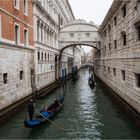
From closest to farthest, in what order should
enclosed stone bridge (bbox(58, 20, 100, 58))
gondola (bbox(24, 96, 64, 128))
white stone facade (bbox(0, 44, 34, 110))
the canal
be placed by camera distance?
the canal, gondola (bbox(24, 96, 64, 128)), white stone facade (bbox(0, 44, 34, 110)), enclosed stone bridge (bbox(58, 20, 100, 58))

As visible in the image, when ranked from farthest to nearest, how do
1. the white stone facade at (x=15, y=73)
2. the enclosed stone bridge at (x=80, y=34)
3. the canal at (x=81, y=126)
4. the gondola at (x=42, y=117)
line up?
the enclosed stone bridge at (x=80, y=34) < the white stone facade at (x=15, y=73) < the gondola at (x=42, y=117) < the canal at (x=81, y=126)

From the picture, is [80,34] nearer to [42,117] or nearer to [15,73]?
[15,73]

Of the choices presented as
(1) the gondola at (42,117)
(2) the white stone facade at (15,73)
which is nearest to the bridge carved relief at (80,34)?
(2) the white stone facade at (15,73)

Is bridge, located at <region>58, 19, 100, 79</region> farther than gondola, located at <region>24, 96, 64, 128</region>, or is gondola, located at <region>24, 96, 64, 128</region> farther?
bridge, located at <region>58, 19, 100, 79</region>

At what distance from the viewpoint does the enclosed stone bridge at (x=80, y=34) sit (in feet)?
94.0

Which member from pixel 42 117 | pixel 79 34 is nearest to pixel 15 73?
pixel 42 117

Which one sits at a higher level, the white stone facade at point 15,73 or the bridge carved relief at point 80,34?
the bridge carved relief at point 80,34

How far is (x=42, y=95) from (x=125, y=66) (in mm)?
7405

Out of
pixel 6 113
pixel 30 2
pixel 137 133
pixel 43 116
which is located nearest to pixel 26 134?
pixel 43 116

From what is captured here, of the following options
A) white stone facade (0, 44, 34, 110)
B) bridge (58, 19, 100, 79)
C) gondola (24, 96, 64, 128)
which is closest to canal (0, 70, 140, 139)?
gondola (24, 96, 64, 128)

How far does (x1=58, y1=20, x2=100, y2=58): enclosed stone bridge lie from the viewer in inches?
1128

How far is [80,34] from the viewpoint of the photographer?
94.4 feet

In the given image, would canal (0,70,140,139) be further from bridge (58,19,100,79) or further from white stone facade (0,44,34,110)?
bridge (58,19,100,79)

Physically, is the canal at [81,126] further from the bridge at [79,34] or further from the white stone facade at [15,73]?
the bridge at [79,34]
